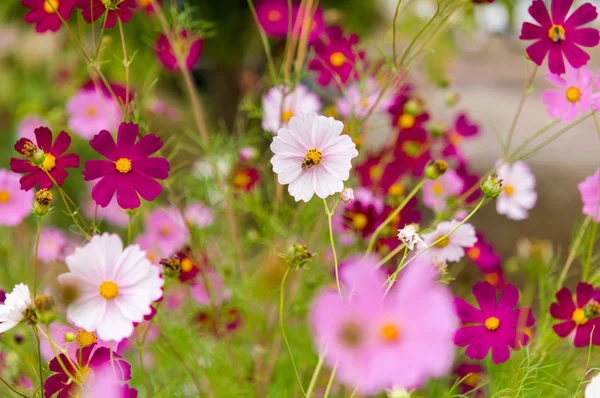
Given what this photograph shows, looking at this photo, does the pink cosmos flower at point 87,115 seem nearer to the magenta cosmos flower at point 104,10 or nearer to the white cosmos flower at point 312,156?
the magenta cosmos flower at point 104,10

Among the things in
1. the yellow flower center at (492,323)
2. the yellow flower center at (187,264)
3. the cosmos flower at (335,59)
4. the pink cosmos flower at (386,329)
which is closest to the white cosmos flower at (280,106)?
the cosmos flower at (335,59)

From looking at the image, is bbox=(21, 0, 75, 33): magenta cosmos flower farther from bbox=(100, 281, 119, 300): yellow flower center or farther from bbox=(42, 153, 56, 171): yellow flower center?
bbox=(100, 281, 119, 300): yellow flower center

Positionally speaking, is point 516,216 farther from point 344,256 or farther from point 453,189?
point 344,256

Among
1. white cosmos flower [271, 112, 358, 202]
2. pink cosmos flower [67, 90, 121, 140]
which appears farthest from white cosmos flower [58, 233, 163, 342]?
pink cosmos flower [67, 90, 121, 140]

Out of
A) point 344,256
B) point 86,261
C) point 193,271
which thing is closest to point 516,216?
point 344,256

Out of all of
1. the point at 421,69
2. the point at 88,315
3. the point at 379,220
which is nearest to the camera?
the point at 88,315

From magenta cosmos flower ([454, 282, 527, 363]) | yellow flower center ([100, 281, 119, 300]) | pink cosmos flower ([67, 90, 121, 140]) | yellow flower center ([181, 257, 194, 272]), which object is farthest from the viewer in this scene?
pink cosmos flower ([67, 90, 121, 140])
